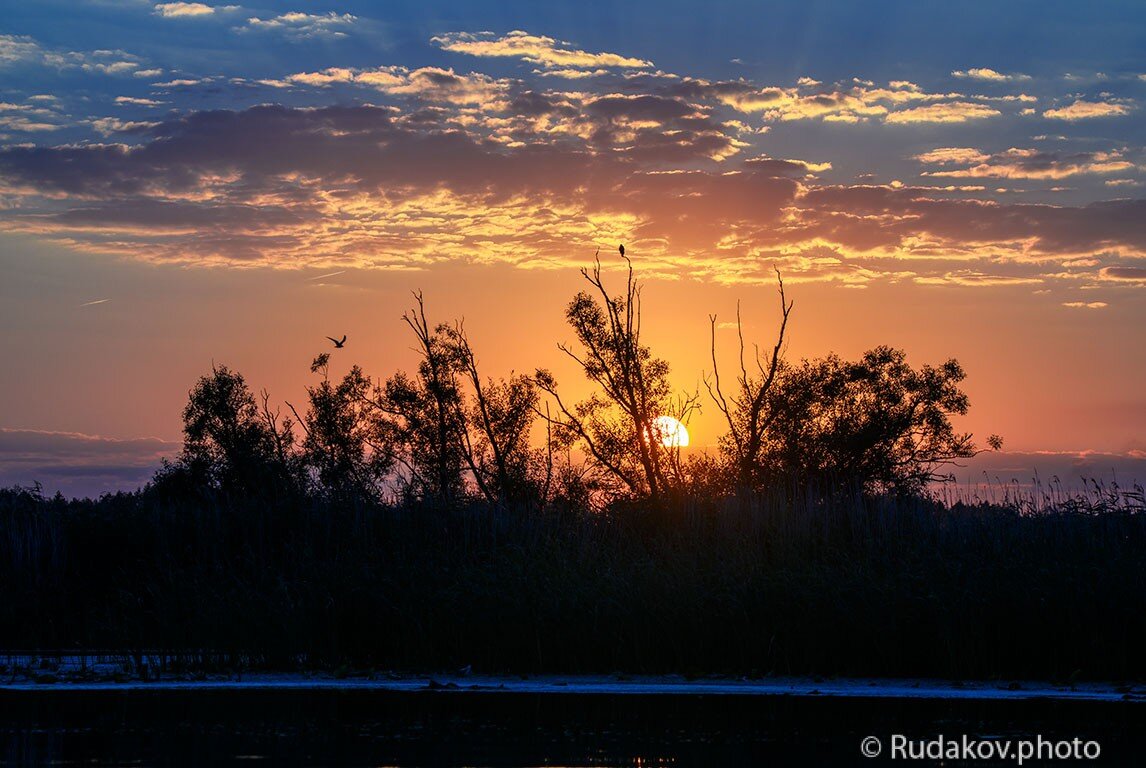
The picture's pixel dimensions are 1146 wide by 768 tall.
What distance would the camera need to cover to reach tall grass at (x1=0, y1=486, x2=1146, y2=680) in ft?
64.0

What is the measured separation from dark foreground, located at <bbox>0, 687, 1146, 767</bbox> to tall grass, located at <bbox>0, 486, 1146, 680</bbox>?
2.81 meters

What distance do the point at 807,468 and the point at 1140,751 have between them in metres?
30.0

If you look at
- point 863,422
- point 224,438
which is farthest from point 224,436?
point 863,422

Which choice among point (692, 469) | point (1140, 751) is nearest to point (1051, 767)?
point (1140, 751)

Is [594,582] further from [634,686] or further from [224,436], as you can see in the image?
[224,436]

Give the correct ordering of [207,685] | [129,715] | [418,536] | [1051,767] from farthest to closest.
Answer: [418,536], [207,685], [129,715], [1051,767]

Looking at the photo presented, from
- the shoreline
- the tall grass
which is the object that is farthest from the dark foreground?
the tall grass

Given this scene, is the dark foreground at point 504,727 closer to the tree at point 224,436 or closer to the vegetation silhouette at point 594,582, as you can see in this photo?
the vegetation silhouette at point 594,582

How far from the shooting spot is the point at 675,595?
20.2 m

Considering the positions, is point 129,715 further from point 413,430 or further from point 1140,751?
point 413,430

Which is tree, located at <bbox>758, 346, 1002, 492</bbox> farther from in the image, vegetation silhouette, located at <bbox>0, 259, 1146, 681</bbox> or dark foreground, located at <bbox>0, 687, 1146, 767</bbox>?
dark foreground, located at <bbox>0, 687, 1146, 767</bbox>

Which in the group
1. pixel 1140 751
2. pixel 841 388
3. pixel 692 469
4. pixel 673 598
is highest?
pixel 841 388

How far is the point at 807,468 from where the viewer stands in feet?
140

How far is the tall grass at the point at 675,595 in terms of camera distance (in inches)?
768
